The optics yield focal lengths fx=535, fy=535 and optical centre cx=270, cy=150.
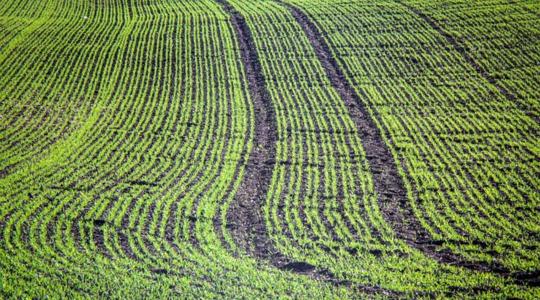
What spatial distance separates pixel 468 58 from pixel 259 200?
74.4 feet

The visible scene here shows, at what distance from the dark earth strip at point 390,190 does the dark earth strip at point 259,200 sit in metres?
3.18

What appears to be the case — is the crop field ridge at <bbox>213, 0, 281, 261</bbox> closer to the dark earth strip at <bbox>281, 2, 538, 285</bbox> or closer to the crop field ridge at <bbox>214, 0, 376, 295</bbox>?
the crop field ridge at <bbox>214, 0, 376, 295</bbox>

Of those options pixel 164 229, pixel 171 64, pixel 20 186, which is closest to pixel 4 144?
pixel 20 186

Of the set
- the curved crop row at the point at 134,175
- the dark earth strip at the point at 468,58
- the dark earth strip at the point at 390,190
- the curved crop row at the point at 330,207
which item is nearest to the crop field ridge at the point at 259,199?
the curved crop row at the point at 330,207

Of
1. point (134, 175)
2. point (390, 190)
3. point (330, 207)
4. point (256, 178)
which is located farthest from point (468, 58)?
point (134, 175)

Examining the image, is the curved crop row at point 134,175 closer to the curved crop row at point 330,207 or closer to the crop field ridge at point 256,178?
the crop field ridge at point 256,178

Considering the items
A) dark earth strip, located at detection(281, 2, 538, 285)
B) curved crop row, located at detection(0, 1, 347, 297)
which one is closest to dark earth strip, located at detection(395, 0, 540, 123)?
dark earth strip, located at detection(281, 2, 538, 285)

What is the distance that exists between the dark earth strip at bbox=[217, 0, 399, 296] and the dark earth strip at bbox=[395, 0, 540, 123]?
13186 mm

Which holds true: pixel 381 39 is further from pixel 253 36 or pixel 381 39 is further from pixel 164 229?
pixel 164 229

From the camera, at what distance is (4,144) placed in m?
24.0

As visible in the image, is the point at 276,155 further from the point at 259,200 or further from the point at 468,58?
the point at 468,58

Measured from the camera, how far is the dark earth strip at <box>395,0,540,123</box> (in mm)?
28697

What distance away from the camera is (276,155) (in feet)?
77.5

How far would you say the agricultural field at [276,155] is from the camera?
13969mm
